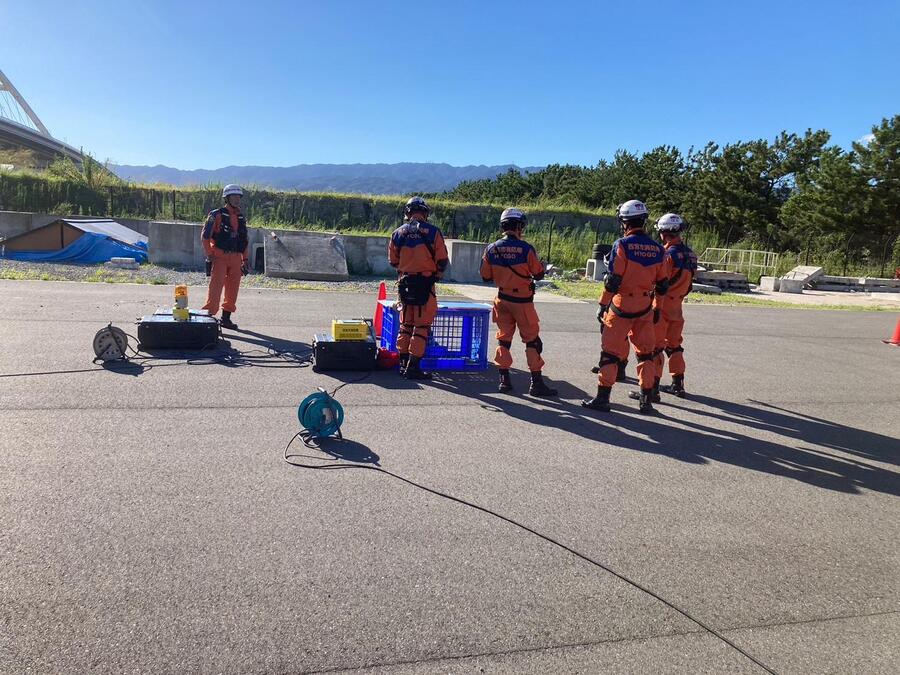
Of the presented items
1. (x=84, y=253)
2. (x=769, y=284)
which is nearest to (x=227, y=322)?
(x=84, y=253)

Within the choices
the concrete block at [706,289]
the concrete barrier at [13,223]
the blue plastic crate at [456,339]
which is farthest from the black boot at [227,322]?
the concrete block at [706,289]

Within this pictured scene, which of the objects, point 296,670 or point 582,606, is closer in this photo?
point 296,670

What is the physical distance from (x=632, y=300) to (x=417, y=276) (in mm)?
2457

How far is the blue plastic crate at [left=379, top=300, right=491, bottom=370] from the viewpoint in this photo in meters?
7.85

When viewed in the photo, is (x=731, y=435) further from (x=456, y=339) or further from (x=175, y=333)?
(x=175, y=333)

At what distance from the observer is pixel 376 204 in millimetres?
28547

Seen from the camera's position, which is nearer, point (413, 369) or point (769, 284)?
point (413, 369)

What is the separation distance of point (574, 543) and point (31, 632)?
9.08 ft

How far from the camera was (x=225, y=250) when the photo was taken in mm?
9539

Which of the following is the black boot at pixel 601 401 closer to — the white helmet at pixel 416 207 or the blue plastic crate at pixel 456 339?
the blue plastic crate at pixel 456 339

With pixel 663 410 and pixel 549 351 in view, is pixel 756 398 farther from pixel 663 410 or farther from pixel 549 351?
pixel 549 351

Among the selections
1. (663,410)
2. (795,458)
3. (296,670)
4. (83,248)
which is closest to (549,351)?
(663,410)

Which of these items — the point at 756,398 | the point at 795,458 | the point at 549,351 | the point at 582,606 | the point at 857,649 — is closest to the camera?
the point at 857,649

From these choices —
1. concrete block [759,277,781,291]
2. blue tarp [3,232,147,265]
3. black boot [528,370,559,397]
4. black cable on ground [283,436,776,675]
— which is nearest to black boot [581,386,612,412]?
black boot [528,370,559,397]
